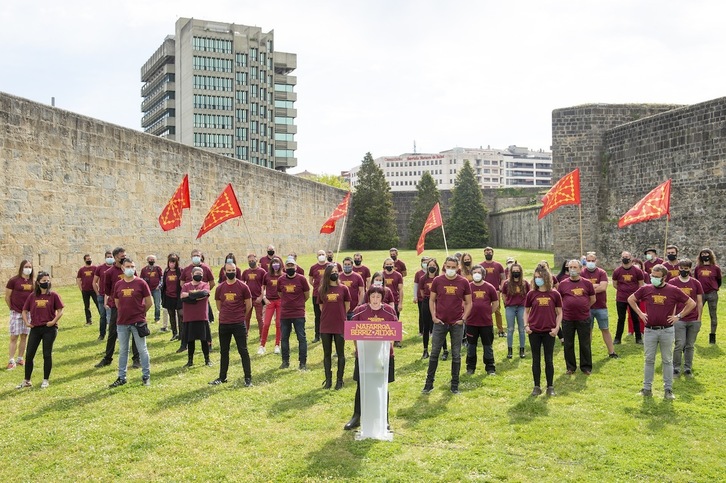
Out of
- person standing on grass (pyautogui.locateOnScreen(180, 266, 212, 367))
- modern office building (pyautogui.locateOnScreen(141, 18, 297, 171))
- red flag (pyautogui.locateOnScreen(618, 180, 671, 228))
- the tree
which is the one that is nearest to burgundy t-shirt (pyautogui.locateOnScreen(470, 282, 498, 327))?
person standing on grass (pyautogui.locateOnScreen(180, 266, 212, 367))

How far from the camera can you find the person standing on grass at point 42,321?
29.2 ft

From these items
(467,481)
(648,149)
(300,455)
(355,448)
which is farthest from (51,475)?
(648,149)

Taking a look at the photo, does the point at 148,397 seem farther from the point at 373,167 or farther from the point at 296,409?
the point at 373,167

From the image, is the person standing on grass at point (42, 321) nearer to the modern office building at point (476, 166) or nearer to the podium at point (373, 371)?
the podium at point (373, 371)

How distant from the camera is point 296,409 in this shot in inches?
312

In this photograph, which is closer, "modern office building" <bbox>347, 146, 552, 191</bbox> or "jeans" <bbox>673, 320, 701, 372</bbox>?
"jeans" <bbox>673, 320, 701, 372</bbox>

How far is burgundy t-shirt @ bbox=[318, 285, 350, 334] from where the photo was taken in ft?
29.4

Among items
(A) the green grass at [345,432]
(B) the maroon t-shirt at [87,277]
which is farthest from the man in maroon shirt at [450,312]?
(B) the maroon t-shirt at [87,277]

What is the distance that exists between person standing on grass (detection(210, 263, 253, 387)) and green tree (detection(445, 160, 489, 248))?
3987cm

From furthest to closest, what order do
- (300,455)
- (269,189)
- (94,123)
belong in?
(269,189) < (94,123) < (300,455)

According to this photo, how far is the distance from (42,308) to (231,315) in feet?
8.10

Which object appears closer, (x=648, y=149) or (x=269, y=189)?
(x=648, y=149)

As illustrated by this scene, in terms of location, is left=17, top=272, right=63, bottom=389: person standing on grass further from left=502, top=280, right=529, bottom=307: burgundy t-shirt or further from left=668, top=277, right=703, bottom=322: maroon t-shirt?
left=668, top=277, right=703, bottom=322: maroon t-shirt

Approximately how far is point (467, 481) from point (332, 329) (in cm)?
361
